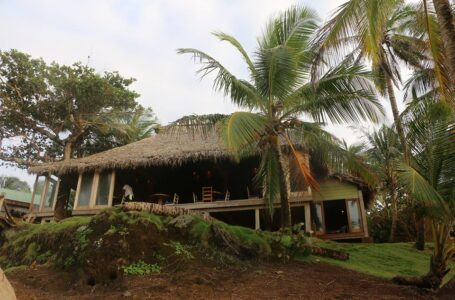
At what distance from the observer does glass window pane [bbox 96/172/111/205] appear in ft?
48.9

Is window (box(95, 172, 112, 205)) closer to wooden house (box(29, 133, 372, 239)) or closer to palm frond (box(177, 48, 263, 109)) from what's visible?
wooden house (box(29, 133, 372, 239))

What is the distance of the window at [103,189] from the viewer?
48.9ft

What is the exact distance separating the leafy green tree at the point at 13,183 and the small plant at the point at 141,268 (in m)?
39.0

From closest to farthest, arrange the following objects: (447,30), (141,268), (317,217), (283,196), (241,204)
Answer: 1. (447,30)
2. (141,268)
3. (283,196)
4. (241,204)
5. (317,217)

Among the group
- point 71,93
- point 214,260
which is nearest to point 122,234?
point 214,260

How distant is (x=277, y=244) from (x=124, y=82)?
1621cm

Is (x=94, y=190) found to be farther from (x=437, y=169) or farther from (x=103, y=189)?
(x=437, y=169)

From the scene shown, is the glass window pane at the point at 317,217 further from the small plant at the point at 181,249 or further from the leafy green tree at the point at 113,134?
the leafy green tree at the point at 113,134

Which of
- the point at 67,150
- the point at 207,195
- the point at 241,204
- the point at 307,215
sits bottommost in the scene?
the point at 307,215

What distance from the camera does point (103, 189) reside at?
1499 centimetres

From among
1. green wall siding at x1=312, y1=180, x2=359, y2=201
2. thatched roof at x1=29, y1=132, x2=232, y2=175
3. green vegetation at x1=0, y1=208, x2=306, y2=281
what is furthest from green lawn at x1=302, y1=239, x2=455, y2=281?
thatched roof at x1=29, y1=132, x2=232, y2=175

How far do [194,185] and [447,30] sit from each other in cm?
1270

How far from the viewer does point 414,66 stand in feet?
48.2

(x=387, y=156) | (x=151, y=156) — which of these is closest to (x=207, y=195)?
(x=151, y=156)
